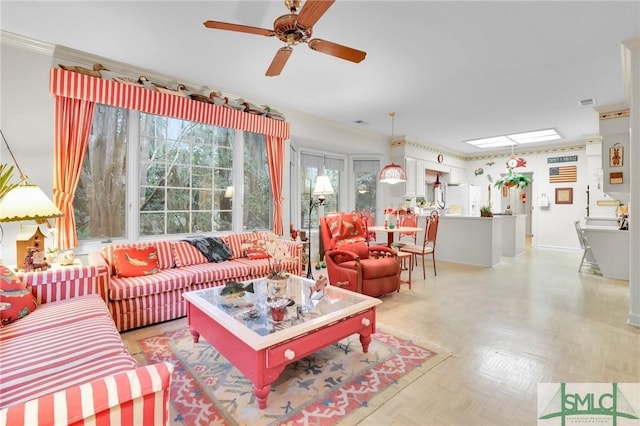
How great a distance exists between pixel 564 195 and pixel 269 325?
8608mm

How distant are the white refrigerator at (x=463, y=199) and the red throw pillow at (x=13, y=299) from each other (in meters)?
7.86

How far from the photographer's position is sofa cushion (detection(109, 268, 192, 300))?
2.72 meters

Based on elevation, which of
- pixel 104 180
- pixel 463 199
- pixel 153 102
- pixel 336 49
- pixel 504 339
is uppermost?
pixel 153 102

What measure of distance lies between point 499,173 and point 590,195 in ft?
6.84

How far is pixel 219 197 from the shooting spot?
14.4 ft

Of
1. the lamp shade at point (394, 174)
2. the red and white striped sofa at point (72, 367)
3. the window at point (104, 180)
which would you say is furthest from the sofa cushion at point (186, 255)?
the lamp shade at point (394, 174)

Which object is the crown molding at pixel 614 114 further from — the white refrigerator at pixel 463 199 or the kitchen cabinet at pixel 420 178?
the white refrigerator at pixel 463 199

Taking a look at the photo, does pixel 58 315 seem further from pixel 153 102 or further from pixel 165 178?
pixel 153 102

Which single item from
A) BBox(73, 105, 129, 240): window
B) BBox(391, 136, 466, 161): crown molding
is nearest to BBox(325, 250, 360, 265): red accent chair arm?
BBox(73, 105, 129, 240): window

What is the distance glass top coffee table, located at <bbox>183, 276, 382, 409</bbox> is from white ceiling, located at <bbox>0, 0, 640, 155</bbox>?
2.29 meters

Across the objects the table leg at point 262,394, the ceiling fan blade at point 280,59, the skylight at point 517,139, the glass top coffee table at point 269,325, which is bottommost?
the table leg at point 262,394

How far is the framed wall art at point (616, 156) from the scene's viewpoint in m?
4.04

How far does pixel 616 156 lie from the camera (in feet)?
13.4

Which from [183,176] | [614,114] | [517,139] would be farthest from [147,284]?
[517,139]
